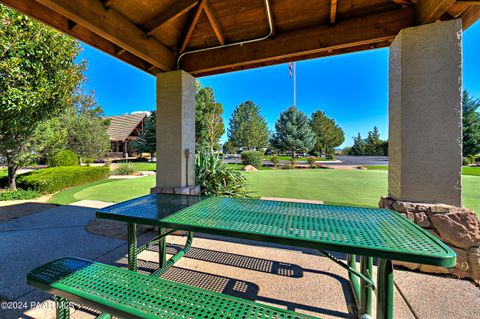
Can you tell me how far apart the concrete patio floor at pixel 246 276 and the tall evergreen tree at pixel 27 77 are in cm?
327

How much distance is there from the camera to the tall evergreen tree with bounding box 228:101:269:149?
34875 millimetres

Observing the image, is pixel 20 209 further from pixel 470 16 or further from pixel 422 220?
pixel 470 16

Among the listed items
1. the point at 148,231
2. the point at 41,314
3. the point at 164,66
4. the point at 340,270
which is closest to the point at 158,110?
the point at 164,66

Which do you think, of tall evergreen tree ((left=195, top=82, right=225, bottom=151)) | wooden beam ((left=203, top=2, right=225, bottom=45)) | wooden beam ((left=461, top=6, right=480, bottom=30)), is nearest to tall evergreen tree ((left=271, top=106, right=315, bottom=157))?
tall evergreen tree ((left=195, top=82, right=225, bottom=151))

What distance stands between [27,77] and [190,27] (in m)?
4.93

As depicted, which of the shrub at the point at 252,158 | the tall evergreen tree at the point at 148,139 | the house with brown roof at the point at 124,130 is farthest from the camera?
the house with brown roof at the point at 124,130

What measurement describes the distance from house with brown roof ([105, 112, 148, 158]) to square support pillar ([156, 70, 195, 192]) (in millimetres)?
23926

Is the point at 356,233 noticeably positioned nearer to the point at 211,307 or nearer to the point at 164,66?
the point at 211,307

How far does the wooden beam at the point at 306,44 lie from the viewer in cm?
255

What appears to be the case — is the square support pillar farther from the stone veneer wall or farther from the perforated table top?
the stone veneer wall

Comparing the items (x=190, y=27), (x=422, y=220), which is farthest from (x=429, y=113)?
(x=190, y=27)

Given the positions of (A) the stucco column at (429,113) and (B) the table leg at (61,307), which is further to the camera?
(A) the stucco column at (429,113)

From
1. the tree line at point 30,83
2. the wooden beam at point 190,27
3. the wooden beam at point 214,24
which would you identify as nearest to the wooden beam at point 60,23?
the wooden beam at point 190,27

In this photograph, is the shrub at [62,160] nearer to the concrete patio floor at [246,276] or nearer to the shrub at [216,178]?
the concrete patio floor at [246,276]
